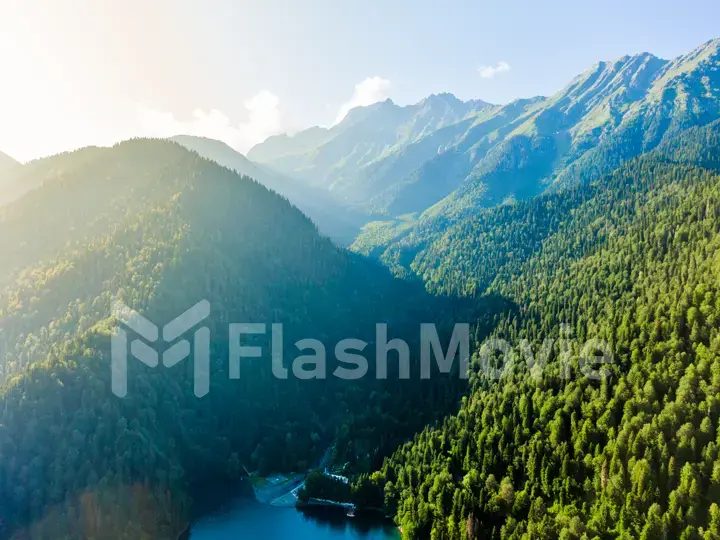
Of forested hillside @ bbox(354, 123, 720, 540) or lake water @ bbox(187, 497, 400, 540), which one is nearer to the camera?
forested hillside @ bbox(354, 123, 720, 540)

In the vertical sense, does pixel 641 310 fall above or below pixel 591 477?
above

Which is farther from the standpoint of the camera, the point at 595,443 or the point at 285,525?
the point at 285,525

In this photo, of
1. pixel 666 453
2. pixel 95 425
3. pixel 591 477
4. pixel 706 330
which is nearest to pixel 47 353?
pixel 95 425

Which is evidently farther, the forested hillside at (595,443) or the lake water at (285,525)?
the lake water at (285,525)

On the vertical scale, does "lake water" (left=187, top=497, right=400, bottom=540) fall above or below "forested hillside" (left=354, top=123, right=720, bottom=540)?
below

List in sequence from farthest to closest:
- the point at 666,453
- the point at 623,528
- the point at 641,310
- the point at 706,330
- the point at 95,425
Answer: the point at 641,310 → the point at 95,425 → the point at 706,330 → the point at 666,453 → the point at 623,528

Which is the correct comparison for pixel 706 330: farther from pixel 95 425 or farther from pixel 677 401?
pixel 95 425

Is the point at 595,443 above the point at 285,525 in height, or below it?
above

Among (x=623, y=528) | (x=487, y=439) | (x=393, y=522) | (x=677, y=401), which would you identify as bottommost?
(x=393, y=522)
